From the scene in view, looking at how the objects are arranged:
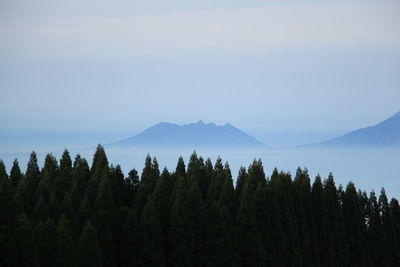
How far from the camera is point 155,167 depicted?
45.0m

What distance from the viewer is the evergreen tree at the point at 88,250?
107ft

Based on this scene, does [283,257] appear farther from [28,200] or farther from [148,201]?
[28,200]

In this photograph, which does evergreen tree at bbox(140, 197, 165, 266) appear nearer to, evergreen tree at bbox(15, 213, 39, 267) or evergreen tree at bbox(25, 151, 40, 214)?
evergreen tree at bbox(25, 151, 40, 214)

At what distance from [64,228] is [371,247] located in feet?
76.9

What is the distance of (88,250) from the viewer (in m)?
32.8

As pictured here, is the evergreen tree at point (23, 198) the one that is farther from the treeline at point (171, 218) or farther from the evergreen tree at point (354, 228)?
the evergreen tree at point (354, 228)

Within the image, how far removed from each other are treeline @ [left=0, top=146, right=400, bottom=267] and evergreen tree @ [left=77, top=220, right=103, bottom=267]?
0.11ft

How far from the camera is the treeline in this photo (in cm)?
3174

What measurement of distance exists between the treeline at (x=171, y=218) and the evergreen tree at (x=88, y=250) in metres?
0.03

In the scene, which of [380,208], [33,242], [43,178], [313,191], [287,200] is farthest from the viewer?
[380,208]

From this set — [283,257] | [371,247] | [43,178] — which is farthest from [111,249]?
[371,247]

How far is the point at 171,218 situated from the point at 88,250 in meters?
5.82

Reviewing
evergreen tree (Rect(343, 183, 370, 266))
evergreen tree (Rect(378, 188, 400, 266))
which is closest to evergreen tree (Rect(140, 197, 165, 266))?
evergreen tree (Rect(343, 183, 370, 266))

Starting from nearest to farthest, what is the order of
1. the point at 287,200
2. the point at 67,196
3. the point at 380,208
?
the point at 67,196 → the point at 287,200 → the point at 380,208
